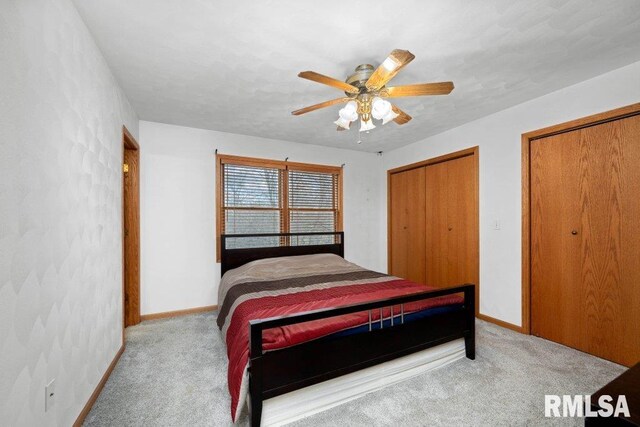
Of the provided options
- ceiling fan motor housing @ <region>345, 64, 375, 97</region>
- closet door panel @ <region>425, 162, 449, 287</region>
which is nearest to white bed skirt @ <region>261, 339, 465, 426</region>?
closet door panel @ <region>425, 162, 449, 287</region>

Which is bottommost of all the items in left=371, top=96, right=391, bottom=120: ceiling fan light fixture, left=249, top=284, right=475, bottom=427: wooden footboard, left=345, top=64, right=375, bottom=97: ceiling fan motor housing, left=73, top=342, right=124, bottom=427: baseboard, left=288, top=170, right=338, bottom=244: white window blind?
left=73, top=342, right=124, bottom=427: baseboard

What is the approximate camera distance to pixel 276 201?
401 centimetres

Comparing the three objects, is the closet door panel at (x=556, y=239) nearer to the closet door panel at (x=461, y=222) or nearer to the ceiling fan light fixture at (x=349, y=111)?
the closet door panel at (x=461, y=222)

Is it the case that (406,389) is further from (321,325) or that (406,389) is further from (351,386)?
(321,325)

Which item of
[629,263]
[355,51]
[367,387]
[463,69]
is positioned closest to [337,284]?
[367,387]

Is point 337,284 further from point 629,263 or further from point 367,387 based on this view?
point 629,263

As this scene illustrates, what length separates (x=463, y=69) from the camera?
215cm

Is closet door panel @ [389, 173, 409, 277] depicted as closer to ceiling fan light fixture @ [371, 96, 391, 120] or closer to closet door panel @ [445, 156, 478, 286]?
closet door panel @ [445, 156, 478, 286]

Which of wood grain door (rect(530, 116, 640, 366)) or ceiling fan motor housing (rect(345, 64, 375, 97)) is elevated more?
ceiling fan motor housing (rect(345, 64, 375, 97))

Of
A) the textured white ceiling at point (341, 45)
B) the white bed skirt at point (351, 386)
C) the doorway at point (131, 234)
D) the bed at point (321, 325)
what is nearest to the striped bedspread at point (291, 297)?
the bed at point (321, 325)

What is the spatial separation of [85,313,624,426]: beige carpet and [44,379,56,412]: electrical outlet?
472 millimetres

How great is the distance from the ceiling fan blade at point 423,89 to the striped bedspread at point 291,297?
5.07ft

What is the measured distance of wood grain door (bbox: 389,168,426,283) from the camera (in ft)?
13.5

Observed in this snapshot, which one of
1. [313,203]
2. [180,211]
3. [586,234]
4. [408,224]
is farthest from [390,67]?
[408,224]
